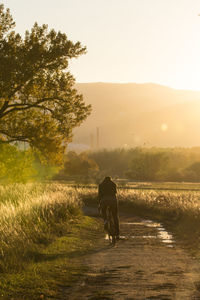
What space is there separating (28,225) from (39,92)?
47.8ft

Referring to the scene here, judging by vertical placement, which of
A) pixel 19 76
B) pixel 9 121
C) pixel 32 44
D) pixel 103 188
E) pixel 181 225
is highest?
pixel 32 44

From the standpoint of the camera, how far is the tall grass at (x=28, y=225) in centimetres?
1264

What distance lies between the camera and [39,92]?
31.0 m

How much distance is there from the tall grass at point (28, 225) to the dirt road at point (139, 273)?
1545 mm

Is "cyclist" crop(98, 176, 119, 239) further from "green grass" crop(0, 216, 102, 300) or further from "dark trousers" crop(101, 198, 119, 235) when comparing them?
"green grass" crop(0, 216, 102, 300)

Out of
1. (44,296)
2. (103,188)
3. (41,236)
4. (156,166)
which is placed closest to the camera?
(44,296)

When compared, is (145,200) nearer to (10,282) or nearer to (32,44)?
(32,44)

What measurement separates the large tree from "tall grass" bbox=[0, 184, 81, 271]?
211 inches

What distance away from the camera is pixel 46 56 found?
98.4 ft

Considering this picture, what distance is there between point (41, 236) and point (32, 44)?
15.7m

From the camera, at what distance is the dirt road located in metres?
9.81

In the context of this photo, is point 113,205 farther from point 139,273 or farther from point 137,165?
point 137,165

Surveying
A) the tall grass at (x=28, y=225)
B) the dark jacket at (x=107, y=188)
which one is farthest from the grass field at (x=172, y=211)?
the tall grass at (x=28, y=225)

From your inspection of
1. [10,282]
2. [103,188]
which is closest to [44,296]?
[10,282]
